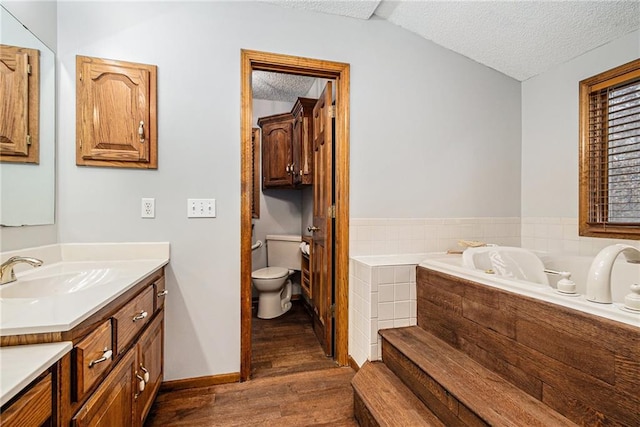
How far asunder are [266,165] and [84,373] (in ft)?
A: 9.43

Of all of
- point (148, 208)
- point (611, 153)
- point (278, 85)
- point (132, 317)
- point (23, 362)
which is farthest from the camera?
point (278, 85)

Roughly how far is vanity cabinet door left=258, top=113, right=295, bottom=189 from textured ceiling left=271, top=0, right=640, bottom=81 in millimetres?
1503

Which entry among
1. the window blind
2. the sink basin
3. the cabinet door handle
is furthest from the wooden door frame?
the window blind

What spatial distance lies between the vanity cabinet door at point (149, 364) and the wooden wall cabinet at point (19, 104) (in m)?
0.99

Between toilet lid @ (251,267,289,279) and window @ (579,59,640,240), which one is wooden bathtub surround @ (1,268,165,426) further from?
window @ (579,59,640,240)

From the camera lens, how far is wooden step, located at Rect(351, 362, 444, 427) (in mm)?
1270

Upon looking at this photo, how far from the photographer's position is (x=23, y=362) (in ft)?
2.08

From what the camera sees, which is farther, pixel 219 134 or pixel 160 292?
pixel 219 134

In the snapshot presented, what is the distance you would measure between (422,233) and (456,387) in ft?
3.90

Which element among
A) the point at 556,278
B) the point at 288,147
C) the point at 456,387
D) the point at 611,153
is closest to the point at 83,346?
the point at 456,387

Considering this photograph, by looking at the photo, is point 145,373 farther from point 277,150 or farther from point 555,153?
point 555,153

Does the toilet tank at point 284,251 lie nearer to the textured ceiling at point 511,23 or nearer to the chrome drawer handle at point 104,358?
the textured ceiling at point 511,23

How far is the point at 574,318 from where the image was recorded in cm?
106

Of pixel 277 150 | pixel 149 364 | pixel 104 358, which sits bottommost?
pixel 149 364
